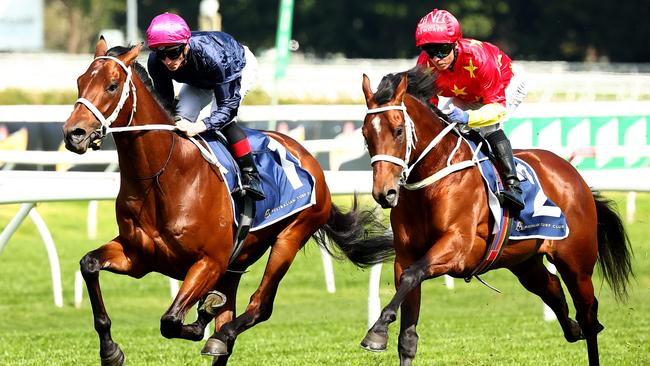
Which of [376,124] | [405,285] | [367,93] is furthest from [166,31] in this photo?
[405,285]

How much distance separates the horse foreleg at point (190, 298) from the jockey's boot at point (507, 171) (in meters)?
1.42

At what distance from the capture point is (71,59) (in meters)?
30.7

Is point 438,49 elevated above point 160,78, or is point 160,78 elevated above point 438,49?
point 438,49

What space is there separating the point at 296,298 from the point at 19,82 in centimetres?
1620

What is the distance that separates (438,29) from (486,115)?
497mm

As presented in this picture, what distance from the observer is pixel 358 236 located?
22.4ft

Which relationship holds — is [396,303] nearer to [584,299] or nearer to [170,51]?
[170,51]

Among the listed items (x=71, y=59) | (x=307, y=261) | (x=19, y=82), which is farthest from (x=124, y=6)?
(x=307, y=261)

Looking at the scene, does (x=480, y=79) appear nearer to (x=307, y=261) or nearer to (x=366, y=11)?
(x=307, y=261)

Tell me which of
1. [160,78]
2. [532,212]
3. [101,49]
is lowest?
[532,212]

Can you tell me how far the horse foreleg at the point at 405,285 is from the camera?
5266mm

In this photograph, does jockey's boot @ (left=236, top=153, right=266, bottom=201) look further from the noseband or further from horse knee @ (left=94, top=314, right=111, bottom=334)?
horse knee @ (left=94, top=314, right=111, bottom=334)

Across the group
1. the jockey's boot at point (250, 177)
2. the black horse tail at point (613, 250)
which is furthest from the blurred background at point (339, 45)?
the jockey's boot at point (250, 177)

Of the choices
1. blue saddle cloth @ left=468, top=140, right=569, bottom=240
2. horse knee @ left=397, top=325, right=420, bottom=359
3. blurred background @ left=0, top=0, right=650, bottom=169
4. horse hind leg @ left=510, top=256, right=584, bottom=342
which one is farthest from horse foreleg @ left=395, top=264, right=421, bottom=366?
blurred background @ left=0, top=0, right=650, bottom=169
